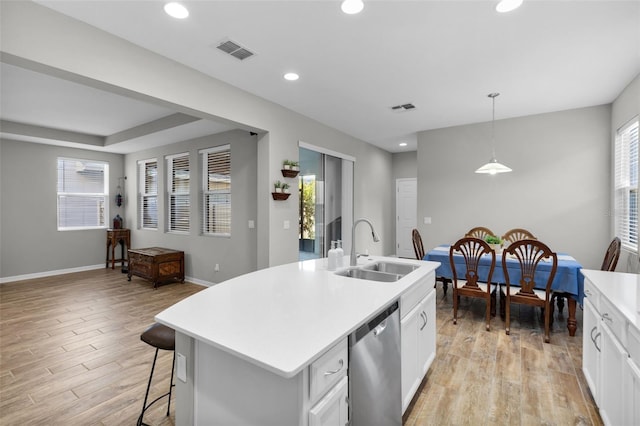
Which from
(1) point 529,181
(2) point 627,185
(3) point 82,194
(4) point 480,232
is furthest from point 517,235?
(3) point 82,194

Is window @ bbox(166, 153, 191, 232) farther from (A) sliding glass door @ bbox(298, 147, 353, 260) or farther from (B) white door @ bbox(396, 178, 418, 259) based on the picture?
(B) white door @ bbox(396, 178, 418, 259)

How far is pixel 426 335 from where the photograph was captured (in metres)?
2.20

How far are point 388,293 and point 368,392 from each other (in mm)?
486

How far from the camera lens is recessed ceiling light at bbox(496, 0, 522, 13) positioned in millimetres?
2061

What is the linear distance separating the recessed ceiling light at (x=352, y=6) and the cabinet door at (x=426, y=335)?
2.07 meters

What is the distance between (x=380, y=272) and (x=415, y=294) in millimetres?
367

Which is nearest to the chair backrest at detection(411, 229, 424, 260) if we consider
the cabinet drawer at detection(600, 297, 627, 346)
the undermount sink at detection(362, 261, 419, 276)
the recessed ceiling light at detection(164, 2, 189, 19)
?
the undermount sink at detection(362, 261, 419, 276)

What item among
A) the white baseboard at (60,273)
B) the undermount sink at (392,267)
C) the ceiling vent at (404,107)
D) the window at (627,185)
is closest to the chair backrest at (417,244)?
the ceiling vent at (404,107)

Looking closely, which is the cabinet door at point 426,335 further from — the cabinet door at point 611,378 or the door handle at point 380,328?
the cabinet door at point 611,378

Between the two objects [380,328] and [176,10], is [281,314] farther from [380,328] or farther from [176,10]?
[176,10]

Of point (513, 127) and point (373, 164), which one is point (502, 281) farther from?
point (373, 164)

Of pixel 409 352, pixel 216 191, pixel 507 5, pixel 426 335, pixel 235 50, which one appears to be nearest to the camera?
pixel 409 352

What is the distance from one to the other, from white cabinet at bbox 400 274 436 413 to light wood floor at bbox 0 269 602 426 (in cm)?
22

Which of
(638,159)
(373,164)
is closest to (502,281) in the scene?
(638,159)
